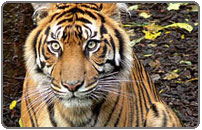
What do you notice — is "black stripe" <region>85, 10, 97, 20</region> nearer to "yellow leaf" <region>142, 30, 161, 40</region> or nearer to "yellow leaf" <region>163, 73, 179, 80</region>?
"yellow leaf" <region>142, 30, 161, 40</region>

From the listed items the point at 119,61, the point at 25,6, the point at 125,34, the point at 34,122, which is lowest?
the point at 34,122

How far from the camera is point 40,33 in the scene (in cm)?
182

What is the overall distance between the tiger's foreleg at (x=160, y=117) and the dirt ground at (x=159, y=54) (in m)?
0.10

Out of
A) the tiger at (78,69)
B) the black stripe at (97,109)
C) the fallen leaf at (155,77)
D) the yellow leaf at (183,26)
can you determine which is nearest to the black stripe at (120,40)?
the tiger at (78,69)

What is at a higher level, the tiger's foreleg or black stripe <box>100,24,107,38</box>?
black stripe <box>100,24,107,38</box>

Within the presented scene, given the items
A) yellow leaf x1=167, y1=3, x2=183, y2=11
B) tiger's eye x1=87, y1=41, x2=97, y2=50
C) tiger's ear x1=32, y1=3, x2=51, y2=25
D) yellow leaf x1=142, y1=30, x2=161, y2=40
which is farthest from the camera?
yellow leaf x1=142, y1=30, x2=161, y2=40

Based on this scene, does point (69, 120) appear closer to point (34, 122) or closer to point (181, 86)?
point (34, 122)

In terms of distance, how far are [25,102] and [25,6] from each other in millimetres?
469

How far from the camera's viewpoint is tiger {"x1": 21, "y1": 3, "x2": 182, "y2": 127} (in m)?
1.68

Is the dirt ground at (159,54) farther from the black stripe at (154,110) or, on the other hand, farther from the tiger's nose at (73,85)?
the tiger's nose at (73,85)

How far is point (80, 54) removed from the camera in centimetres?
170

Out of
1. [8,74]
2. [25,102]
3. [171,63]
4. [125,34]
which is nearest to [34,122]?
[25,102]

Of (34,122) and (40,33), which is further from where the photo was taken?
(34,122)

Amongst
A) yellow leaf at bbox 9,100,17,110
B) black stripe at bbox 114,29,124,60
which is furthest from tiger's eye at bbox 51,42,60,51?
yellow leaf at bbox 9,100,17,110
